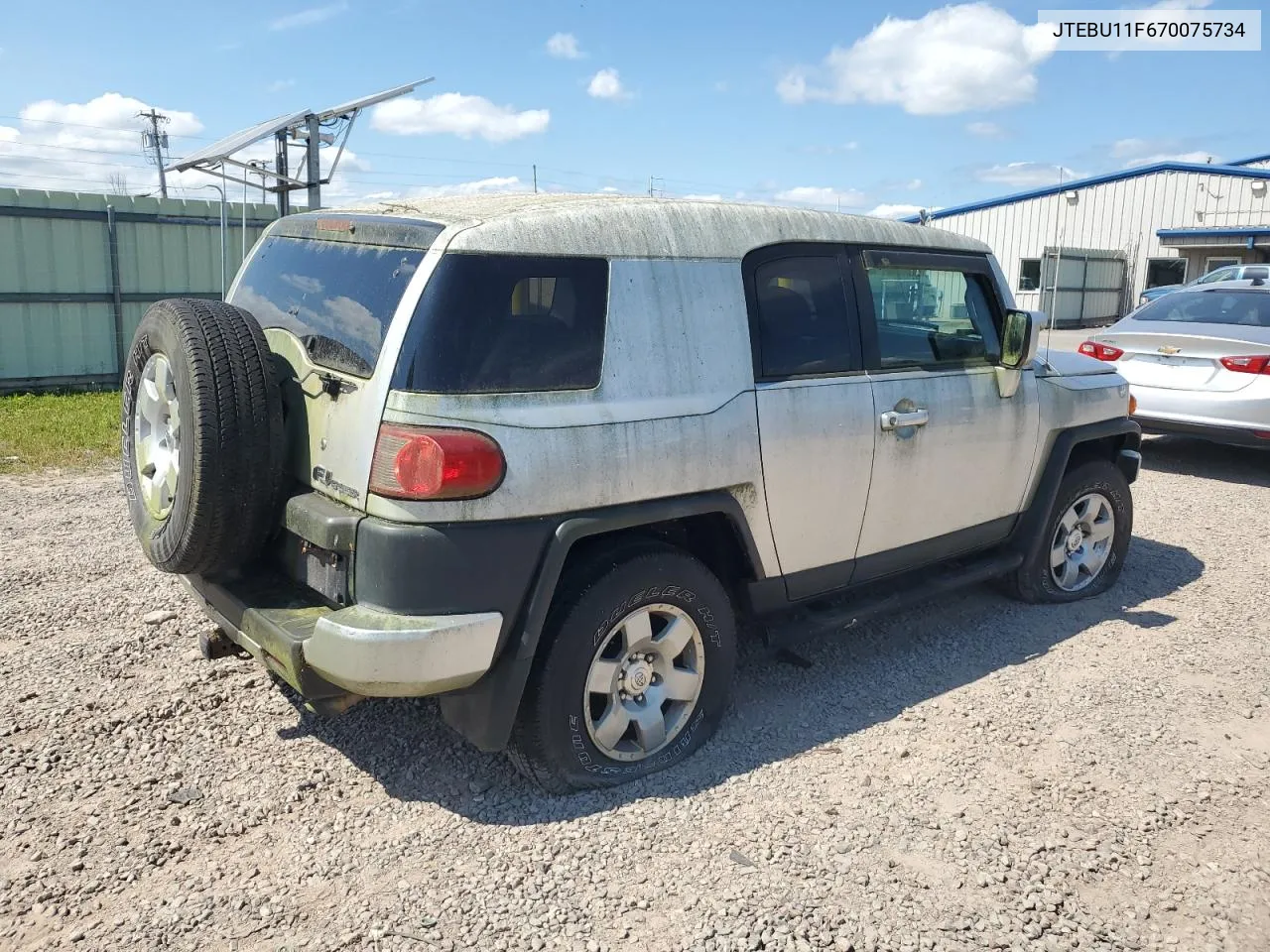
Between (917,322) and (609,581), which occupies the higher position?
(917,322)

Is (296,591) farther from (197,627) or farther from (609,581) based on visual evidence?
(197,627)

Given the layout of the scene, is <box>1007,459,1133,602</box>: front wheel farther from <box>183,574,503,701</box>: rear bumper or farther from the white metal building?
the white metal building

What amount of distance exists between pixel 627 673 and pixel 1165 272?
34163 mm

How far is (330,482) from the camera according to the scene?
3.09 m

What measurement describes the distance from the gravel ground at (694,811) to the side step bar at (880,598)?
0.35 m

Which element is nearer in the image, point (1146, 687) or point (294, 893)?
point (294, 893)

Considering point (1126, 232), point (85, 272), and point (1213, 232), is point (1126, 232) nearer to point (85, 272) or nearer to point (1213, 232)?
point (1213, 232)

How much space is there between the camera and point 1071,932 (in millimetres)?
2779

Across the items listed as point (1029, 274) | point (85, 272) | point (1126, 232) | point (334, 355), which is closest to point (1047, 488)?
point (334, 355)

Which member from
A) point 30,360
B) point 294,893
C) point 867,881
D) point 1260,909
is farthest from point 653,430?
point 30,360

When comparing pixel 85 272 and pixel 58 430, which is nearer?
pixel 58 430

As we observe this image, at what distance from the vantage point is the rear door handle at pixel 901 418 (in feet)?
13.0

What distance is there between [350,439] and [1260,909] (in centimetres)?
302

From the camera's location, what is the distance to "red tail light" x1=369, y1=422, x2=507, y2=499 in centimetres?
284
